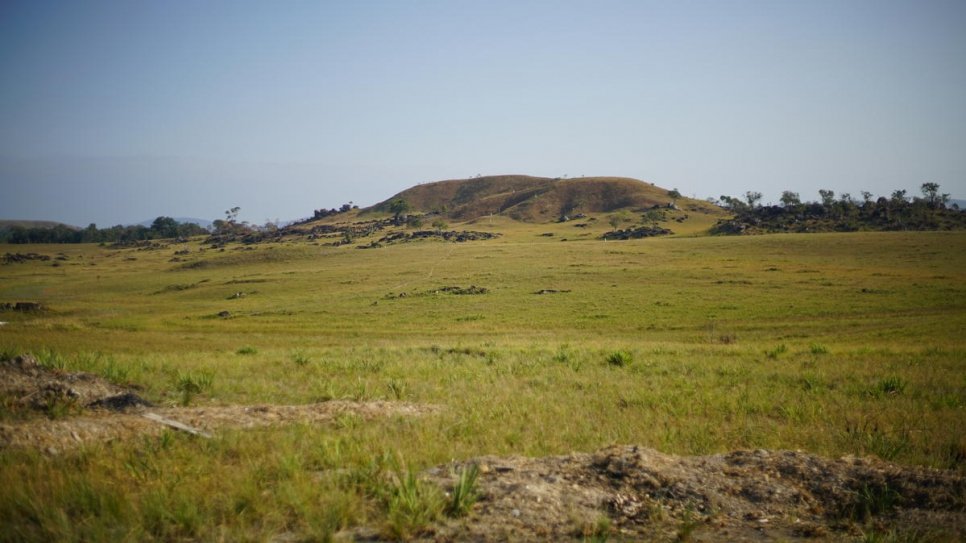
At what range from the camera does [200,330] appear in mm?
33750

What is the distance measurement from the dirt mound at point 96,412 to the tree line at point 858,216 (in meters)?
124

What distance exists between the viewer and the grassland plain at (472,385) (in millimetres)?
5480

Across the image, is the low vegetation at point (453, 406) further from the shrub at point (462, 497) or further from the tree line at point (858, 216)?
the tree line at point (858, 216)

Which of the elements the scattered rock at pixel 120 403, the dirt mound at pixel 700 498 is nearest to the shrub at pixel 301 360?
the scattered rock at pixel 120 403

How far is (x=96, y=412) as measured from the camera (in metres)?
8.70

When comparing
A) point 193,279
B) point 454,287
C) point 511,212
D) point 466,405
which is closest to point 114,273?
point 193,279

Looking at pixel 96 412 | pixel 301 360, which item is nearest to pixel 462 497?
pixel 96 412

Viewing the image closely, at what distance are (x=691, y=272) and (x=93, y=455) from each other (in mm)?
58386

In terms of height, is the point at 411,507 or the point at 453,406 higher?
the point at 411,507

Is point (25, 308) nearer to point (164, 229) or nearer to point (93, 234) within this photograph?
point (93, 234)

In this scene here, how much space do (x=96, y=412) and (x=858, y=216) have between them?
15020 cm

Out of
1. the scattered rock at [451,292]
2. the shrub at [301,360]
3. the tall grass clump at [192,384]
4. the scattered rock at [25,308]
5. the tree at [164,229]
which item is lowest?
the scattered rock at [451,292]

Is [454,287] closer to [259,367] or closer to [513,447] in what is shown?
[259,367]

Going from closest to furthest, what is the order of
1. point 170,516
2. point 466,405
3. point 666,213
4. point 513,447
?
1. point 170,516
2. point 513,447
3. point 466,405
4. point 666,213
